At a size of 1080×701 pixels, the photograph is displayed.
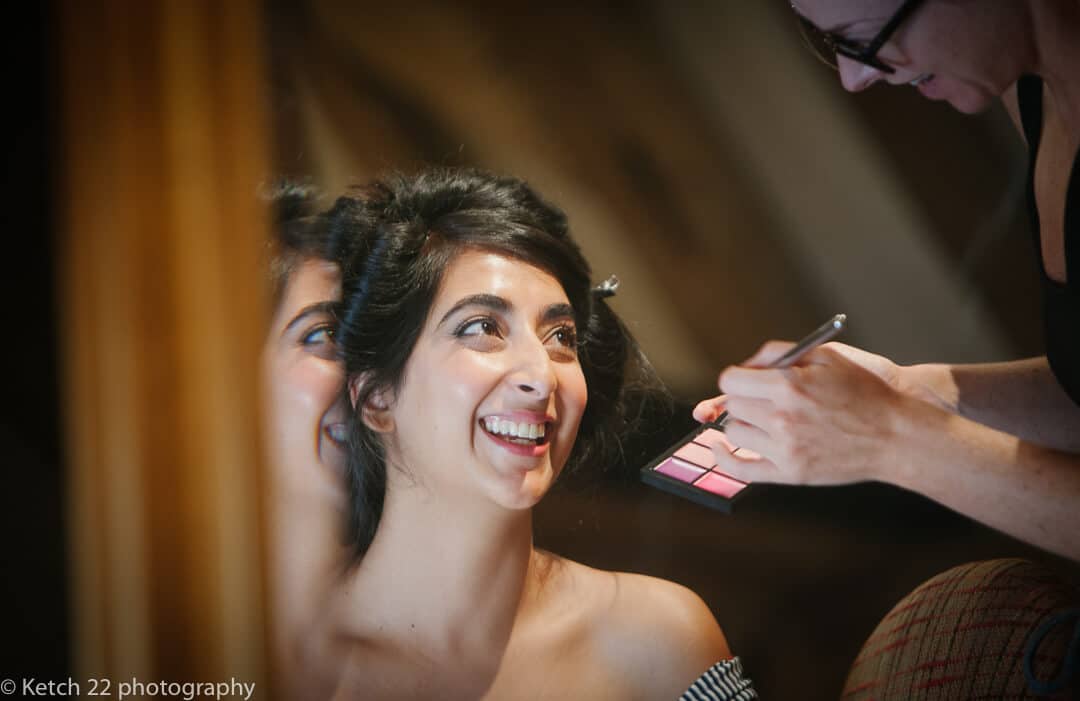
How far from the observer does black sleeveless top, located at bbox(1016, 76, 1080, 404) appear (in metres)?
1.00

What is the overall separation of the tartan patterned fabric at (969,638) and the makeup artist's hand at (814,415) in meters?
0.29

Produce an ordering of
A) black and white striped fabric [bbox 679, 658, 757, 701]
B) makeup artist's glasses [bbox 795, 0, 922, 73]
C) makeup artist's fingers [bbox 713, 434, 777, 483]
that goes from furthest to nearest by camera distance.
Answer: black and white striped fabric [bbox 679, 658, 757, 701]
makeup artist's fingers [bbox 713, 434, 777, 483]
makeup artist's glasses [bbox 795, 0, 922, 73]

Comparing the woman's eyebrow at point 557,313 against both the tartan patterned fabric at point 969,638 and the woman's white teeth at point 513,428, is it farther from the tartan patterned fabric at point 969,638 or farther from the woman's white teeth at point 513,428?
the tartan patterned fabric at point 969,638

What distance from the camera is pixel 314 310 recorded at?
106 centimetres

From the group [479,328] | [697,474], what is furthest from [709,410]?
[479,328]

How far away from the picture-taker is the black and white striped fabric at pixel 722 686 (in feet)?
3.76

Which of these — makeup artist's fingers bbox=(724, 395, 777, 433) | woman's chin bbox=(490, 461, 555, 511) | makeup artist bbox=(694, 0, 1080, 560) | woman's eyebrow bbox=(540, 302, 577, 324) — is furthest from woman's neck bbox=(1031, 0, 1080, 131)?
woman's chin bbox=(490, 461, 555, 511)

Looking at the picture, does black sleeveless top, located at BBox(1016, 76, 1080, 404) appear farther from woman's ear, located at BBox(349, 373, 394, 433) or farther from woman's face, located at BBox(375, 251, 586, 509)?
woman's ear, located at BBox(349, 373, 394, 433)

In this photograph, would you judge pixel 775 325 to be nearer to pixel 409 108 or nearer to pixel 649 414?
pixel 649 414

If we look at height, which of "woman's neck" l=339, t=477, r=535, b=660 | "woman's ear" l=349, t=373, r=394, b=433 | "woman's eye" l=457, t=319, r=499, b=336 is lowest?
"woman's neck" l=339, t=477, r=535, b=660

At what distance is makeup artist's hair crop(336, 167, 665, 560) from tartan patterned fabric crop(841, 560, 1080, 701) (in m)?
0.42

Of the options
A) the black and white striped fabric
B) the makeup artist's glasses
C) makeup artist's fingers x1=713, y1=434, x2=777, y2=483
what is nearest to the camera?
→ the makeup artist's glasses

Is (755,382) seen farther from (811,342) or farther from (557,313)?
(557,313)

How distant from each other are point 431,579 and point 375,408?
0.64 feet
